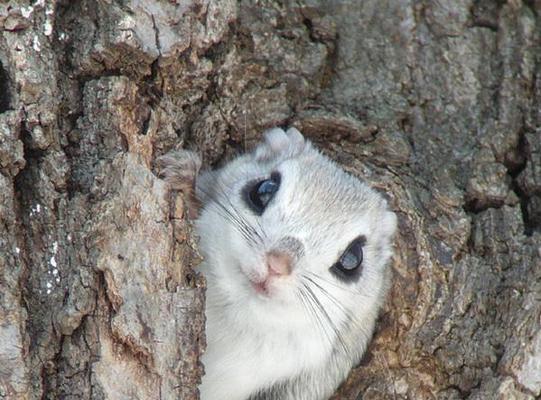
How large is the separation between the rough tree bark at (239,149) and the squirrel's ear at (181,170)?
0.05 metres

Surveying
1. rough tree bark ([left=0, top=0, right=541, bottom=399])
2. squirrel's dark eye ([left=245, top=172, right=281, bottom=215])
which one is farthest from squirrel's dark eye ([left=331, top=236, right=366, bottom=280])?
squirrel's dark eye ([left=245, top=172, right=281, bottom=215])

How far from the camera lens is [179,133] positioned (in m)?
3.27

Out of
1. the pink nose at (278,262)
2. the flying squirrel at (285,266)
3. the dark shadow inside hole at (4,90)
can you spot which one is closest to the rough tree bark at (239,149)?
the dark shadow inside hole at (4,90)

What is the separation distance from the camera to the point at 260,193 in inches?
134

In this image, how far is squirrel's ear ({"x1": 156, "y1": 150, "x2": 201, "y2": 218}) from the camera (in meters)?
3.04

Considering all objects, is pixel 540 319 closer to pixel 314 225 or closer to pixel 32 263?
pixel 314 225

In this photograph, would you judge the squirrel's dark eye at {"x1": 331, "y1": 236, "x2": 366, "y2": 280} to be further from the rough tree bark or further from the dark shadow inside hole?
the dark shadow inside hole

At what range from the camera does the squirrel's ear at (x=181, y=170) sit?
3.04m

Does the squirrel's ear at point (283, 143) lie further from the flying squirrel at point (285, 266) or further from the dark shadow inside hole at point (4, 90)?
the dark shadow inside hole at point (4, 90)

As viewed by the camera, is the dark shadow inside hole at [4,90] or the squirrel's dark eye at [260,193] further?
the squirrel's dark eye at [260,193]

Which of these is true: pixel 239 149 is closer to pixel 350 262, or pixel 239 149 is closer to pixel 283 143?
pixel 283 143

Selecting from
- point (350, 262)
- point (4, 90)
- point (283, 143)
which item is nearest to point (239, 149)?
point (283, 143)

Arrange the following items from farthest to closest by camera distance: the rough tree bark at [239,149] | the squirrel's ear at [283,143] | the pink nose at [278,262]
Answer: the squirrel's ear at [283,143] → the pink nose at [278,262] → the rough tree bark at [239,149]

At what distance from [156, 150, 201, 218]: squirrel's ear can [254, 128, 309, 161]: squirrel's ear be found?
0.43 metres
